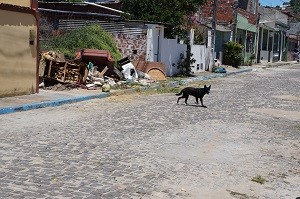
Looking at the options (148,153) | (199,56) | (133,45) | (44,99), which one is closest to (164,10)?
(133,45)

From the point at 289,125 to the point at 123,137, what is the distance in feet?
16.2

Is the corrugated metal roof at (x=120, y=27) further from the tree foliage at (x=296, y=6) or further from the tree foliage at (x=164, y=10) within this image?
the tree foliage at (x=296, y=6)

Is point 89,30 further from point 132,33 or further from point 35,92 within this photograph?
point 35,92

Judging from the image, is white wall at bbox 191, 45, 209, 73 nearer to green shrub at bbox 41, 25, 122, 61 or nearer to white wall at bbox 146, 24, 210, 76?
white wall at bbox 146, 24, 210, 76

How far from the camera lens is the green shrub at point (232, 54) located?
126 feet

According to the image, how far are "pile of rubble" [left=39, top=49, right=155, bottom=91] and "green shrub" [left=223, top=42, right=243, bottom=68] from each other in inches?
697

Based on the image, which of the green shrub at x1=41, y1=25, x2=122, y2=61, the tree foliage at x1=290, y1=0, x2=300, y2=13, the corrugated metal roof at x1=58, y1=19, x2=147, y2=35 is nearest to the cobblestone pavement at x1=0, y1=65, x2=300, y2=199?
the green shrub at x1=41, y1=25, x2=122, y2=61

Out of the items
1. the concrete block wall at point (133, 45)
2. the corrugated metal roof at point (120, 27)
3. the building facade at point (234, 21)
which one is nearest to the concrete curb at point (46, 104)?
the concrete block wall at point (133, 45)

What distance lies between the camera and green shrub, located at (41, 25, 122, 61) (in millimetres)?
21219

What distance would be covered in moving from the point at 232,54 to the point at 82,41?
1995 centimetres

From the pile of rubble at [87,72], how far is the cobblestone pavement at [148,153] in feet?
11.9

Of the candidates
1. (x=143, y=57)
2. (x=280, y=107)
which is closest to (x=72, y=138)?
(x=280, y=107)

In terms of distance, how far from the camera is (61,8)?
26000 millimetres

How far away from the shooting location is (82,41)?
21344 mm
